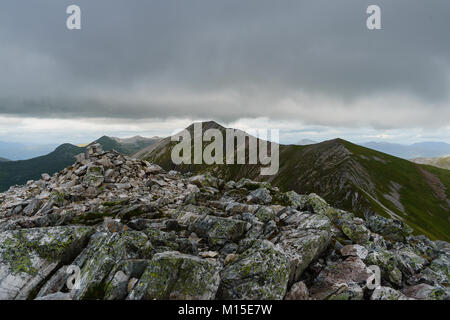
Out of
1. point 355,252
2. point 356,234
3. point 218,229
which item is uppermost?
point 218,229

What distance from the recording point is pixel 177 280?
1166 cm

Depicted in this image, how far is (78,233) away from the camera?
15211 mm

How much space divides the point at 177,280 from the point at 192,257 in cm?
140

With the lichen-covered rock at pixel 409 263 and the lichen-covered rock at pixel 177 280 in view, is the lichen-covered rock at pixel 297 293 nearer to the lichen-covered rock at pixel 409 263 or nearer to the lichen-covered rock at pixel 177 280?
the lichen-covered rock at pixel 177 280

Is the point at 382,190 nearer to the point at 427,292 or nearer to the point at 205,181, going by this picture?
the point at 205,181

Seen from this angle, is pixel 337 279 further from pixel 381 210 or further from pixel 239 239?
pixel 381 210

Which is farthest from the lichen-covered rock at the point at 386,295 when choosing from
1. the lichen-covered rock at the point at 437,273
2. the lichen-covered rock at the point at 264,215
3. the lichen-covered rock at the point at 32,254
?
the lichen-covered rock at the point at 32,254

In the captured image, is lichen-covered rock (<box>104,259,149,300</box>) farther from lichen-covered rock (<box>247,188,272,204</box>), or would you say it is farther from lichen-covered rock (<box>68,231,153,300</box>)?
lichen-covered rock (<box>247,188,272,204</box>)

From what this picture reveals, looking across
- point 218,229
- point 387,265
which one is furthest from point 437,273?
point 218,229

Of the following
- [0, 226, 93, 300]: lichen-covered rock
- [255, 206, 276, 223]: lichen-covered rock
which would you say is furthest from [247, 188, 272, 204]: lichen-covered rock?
A: [0, 226, 93, 300]: lichen-covered rock

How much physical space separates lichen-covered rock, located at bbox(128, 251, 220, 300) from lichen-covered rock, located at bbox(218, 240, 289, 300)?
2.85 feet

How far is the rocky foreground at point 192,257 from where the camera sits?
1194 centimetres
